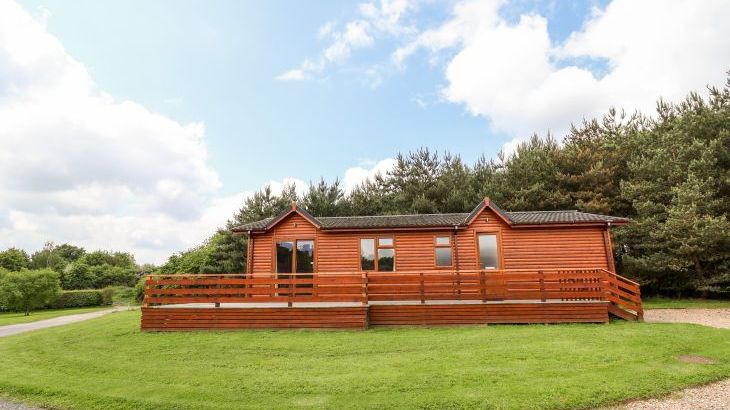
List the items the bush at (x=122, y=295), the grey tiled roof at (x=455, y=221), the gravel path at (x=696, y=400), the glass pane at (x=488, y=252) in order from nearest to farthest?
the gravel path at (x=696, y=400) → the grey tiled roof at (x=455, y=221) → the glass pane at (x=488, y=252) → the bush at (x=122, y=295)

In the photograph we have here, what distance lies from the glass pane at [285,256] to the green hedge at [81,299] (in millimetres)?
24648

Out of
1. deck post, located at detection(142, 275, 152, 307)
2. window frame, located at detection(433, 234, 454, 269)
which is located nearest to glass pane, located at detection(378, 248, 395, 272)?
window frame, located at detection(433, 234, 454, 269)

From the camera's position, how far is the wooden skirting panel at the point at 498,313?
10758 millimetres

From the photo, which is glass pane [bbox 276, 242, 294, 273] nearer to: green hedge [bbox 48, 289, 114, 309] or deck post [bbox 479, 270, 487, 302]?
deck post [bbox 479, 270, 487, 302]

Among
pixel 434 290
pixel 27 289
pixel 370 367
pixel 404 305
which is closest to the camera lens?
pixel 370 367

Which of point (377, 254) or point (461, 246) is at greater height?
point (461, 246)

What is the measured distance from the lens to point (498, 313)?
10875 millimetres

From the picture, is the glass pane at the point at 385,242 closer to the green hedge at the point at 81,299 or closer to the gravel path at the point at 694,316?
the gravel path at the point at 694,316

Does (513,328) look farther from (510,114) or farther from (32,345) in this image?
(510,114)

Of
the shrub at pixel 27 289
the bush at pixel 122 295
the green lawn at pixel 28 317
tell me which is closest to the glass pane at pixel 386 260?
the green lawn at pixel 28 317

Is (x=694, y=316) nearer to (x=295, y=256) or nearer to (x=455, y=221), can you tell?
(x=455, y=221)

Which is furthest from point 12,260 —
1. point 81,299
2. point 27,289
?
point 27,289

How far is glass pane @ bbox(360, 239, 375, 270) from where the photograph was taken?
1453 centimetres

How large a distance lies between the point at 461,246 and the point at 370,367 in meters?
8.55
